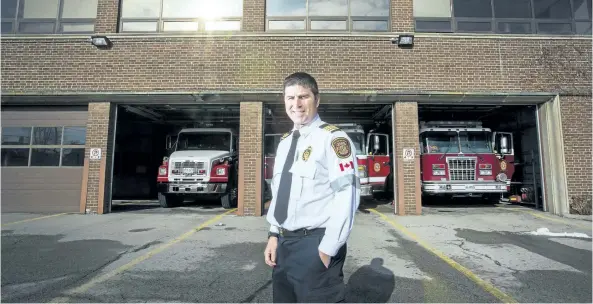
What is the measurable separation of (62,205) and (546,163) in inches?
583

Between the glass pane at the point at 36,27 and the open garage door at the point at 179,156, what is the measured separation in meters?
3.18

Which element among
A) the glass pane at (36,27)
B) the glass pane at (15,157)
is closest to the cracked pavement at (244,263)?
the glass pane at (15,157)

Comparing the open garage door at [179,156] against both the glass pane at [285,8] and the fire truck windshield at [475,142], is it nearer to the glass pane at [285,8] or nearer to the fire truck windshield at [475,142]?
the glass pane at [285,8]

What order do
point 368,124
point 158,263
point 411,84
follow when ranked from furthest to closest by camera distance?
1. point 368,124
2. point 411,84
3. point 158,263

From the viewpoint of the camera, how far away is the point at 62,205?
8.86 metres

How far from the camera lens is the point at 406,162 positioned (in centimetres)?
860

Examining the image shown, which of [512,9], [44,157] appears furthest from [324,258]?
[512,9]

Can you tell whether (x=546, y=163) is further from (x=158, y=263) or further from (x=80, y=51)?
(x=80, y=51)

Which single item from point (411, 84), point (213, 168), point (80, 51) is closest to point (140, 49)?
point (80, 51)

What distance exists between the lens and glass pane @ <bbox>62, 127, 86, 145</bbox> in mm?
9172

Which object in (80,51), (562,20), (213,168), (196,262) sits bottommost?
(196,262)

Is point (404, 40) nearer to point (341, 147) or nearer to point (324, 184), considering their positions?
point (341, 147)

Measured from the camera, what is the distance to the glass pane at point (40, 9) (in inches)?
373

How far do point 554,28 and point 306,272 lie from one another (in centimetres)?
1220
